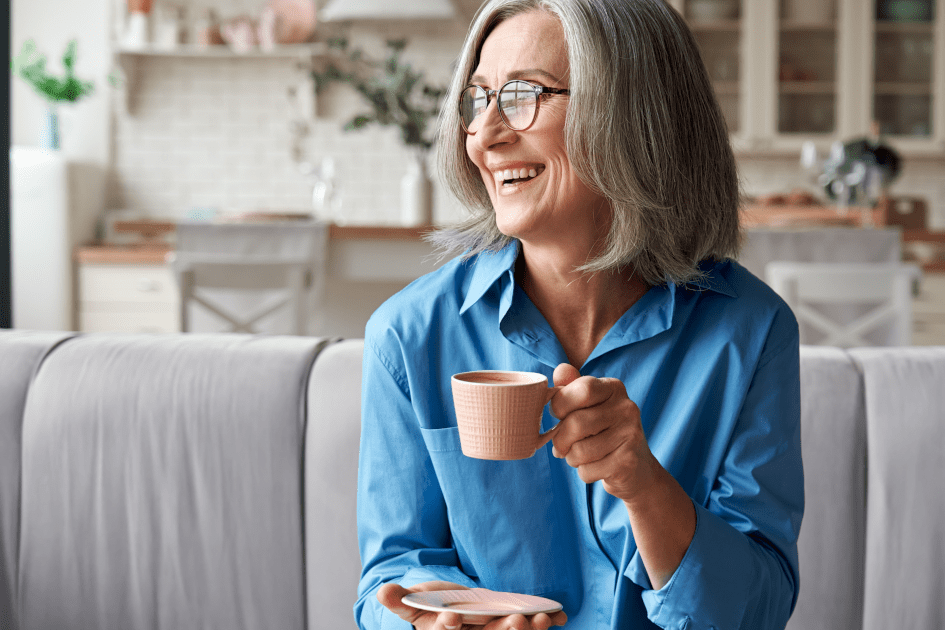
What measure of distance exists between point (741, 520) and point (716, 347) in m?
0.17

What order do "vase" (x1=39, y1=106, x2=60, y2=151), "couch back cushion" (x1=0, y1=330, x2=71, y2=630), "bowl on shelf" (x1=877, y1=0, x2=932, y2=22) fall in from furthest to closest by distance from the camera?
1. "bowl on shelf" (x1=877, y1=0, x2=932, y2=22)
2. "vase" (x1=39, y1=106, x2=60, y2=151)
3. "couch back cushion" (x1=0, y1=330, x2=71, y2=630)

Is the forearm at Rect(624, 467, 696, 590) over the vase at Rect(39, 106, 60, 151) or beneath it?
beneath

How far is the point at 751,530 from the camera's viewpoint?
82 cm

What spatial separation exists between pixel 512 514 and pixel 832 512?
1.48 feet

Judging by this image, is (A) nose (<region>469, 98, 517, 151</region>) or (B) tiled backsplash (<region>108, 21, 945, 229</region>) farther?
(B) tiled backsplash (<region>108, 21, 945, 229</region>)

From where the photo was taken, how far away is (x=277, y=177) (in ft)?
17.5

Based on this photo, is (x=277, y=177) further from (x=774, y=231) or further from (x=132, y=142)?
(x=774, y=231)

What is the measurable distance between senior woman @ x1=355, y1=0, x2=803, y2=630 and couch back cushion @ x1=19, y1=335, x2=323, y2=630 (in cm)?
27

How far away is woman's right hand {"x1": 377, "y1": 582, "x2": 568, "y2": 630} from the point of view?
0.74m

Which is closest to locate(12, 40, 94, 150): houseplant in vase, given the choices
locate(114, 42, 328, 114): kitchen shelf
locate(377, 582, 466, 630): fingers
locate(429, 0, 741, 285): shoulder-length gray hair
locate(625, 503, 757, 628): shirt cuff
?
locate(114, 42, 328, 114): kitchen shelf

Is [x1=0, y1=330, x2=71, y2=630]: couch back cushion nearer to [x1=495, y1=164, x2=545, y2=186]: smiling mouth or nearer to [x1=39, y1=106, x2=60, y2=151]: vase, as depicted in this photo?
[x1=495, y1=164, x2=545, y2=186]: smiling mouth

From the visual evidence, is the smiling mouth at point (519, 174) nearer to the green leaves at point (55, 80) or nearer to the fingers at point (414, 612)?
the fingers at point (414, 612)

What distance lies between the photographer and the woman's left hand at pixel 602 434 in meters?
0.66

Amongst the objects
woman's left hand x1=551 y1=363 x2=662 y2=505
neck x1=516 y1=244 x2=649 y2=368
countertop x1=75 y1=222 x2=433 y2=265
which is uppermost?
countertop x1=75 y1=222 x2=433 y2=265
